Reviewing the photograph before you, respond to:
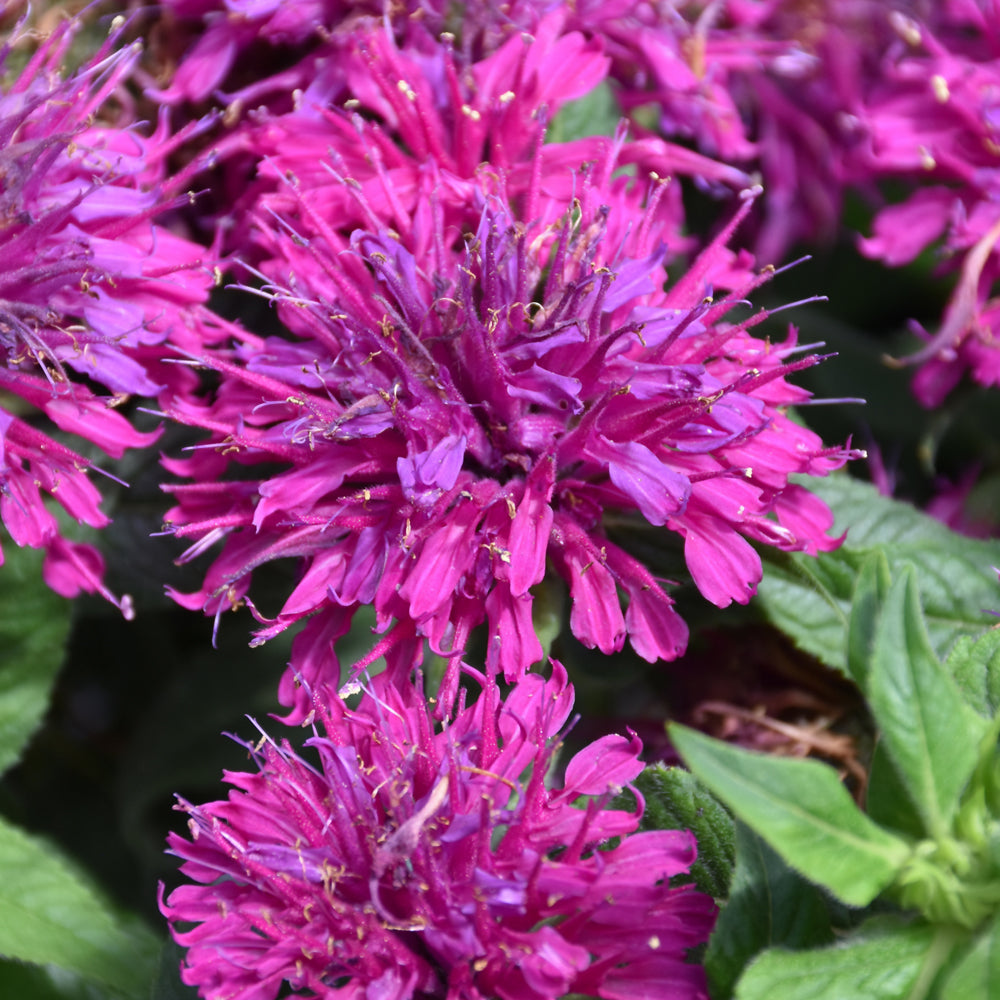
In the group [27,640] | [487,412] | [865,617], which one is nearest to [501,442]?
[487,412]

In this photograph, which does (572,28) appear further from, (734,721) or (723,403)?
(734,721)

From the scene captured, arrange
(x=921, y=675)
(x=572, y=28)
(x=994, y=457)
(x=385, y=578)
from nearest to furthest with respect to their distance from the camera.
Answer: (x=921, y=675) < (x=385, y=578) < (x=572, y=28) < (x=994, y=457)

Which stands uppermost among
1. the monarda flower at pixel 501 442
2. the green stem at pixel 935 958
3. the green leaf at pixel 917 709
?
the monarda flower at pixel 501 442

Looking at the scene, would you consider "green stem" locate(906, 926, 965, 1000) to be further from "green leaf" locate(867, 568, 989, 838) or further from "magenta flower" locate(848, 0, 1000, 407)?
"magenta flower" locate(848, 0, 1000, 407)

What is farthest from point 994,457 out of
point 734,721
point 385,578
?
point 385,578

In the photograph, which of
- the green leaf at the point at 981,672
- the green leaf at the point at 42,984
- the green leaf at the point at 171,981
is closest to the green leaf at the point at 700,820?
the green leaf at the point at 981,672

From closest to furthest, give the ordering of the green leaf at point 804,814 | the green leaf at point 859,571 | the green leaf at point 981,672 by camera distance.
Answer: the green leaf at point 804,814 → the green leaf at point 981,672 → the green leaf at point 859,571

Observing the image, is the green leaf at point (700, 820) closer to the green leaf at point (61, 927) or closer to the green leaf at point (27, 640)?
the green leaf at point (61, 927)
